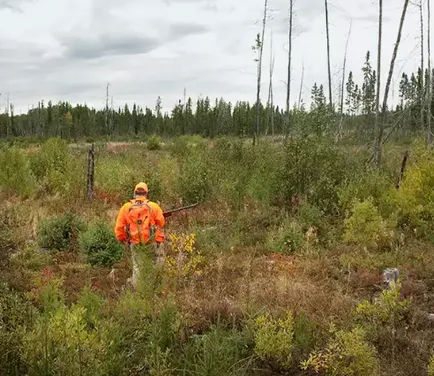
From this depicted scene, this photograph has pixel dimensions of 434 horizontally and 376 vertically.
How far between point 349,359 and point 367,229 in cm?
502

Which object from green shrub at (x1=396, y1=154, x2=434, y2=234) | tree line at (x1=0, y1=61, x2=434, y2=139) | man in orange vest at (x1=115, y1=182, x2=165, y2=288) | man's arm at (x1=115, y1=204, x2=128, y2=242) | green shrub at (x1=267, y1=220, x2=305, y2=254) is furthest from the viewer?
tree line at (x1=0, y1=61, x2=434, y2=139)

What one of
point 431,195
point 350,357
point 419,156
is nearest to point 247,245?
point 431,195

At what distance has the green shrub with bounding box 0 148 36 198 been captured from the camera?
46.6 ft

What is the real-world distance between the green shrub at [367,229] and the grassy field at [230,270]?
0.10 ft

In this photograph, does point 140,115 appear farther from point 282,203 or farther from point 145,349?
point 145,349

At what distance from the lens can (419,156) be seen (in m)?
11.7

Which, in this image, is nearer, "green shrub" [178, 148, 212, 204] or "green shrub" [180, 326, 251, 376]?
"green shrub" [180, 326, 251, 376]

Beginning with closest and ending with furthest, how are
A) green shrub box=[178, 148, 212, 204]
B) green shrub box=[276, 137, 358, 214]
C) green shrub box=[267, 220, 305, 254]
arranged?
green shrub box=[267, 220, 305, 254]
green shrub box=[276, 137, 358, 214]
green shrub box=[178, 148, 212, 204]

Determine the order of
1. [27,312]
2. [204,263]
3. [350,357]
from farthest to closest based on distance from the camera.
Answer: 1. [204,263]
2. [27,312]
3. [350,357]

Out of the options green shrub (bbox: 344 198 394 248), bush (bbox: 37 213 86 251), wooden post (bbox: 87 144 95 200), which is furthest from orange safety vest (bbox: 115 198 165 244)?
wooden post (bbox: 87 144 95 200)

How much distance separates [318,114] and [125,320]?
9849mm

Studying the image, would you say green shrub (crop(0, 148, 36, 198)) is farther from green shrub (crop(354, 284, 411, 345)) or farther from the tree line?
the tree line

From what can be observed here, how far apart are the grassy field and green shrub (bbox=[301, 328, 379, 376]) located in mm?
18

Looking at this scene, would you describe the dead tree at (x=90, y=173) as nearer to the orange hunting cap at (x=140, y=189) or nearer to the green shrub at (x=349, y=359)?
the orange hunting cap at (x=140, y=189)
